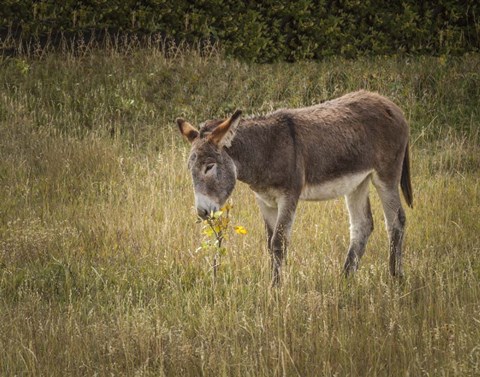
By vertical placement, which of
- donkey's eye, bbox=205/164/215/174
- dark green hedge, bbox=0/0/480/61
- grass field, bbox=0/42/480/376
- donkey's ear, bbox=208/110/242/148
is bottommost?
grass field, bbox=0/42/480/376

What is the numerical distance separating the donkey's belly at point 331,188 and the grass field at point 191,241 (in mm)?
544

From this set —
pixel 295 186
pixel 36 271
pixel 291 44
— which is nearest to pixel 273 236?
pixel 295 186

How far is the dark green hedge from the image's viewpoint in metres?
13.2

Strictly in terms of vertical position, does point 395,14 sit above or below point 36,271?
above

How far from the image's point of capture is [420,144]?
10984 millimetres

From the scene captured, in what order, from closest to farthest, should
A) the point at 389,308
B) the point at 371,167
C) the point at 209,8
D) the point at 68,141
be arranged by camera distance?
1. the point at 389,308
2. the point at 371,167
3. the point at 68,141
4. the point at 209,8

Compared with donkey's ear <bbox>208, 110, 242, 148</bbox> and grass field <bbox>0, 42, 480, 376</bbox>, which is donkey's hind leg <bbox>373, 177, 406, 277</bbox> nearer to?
grass field <bbox>0, 42, 480, 376</bbox>

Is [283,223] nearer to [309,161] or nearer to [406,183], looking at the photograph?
[309,161]

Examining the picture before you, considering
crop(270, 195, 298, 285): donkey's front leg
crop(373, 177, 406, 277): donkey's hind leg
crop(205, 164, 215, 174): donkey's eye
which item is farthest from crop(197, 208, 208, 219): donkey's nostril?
crop(373, 177, 406, 277): donkey's hind leg

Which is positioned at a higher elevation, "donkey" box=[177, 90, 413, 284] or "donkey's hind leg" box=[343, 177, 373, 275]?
"donkey" box=[177, 90, 413, 284]

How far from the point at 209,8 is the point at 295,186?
7.33m

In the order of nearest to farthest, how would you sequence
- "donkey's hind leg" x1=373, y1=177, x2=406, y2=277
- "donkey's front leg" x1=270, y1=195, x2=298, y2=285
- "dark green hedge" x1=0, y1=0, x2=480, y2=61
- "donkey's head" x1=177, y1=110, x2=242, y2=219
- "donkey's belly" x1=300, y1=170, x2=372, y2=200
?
"donkey's head" x1=177, y1=110, x2=242, y2=219
"donkey's front leg" x1=270, y1=195, x2=298, y2=285
"donkey's belly" x1=300, y1=170, x2=372, y2=200
"donkey's hind leg" x1=373, y1=177, x2=406, y2=277
"dark green hedge" x1=0, y1=0, x2=480, y2=61

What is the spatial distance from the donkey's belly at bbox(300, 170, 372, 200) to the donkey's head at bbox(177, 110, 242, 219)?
791mm

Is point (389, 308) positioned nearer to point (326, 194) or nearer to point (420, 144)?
point (326, 194)
